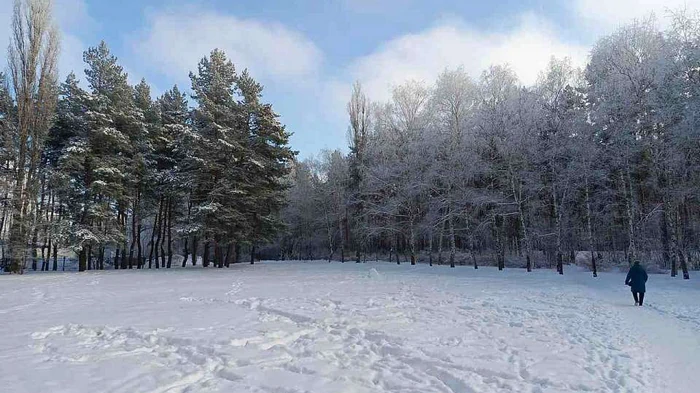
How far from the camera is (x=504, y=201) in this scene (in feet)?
85.8

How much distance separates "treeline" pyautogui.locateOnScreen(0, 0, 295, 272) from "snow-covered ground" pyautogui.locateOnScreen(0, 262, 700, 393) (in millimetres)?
12454

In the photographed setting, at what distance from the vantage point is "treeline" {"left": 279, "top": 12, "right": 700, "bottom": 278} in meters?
20.5

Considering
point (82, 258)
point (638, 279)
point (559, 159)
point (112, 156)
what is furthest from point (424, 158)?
point (82, 258)

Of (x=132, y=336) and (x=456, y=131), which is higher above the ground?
(x=456, y=131)

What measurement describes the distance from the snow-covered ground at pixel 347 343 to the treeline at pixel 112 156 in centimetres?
1245

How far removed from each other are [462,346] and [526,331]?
7.37 ft

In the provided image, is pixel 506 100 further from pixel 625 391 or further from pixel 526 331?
pixel 625 391

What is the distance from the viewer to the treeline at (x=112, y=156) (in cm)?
2452

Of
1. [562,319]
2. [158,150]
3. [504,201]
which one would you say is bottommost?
[562,319]

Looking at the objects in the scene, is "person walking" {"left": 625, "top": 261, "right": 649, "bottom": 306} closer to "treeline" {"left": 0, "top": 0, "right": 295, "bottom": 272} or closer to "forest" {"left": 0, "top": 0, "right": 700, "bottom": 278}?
"forest" {"left": 0, "top": 0, "right": 700, "bottom": 278}

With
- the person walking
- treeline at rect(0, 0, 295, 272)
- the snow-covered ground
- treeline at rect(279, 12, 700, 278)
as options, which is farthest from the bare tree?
the person walking

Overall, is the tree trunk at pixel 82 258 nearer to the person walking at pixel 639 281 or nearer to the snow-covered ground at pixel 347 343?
the snow-covered ground at pixel 347 343

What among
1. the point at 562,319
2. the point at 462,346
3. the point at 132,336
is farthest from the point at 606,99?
the point at 132,336

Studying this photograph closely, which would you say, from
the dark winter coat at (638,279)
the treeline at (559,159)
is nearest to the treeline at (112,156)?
the treeline at (559,159)
